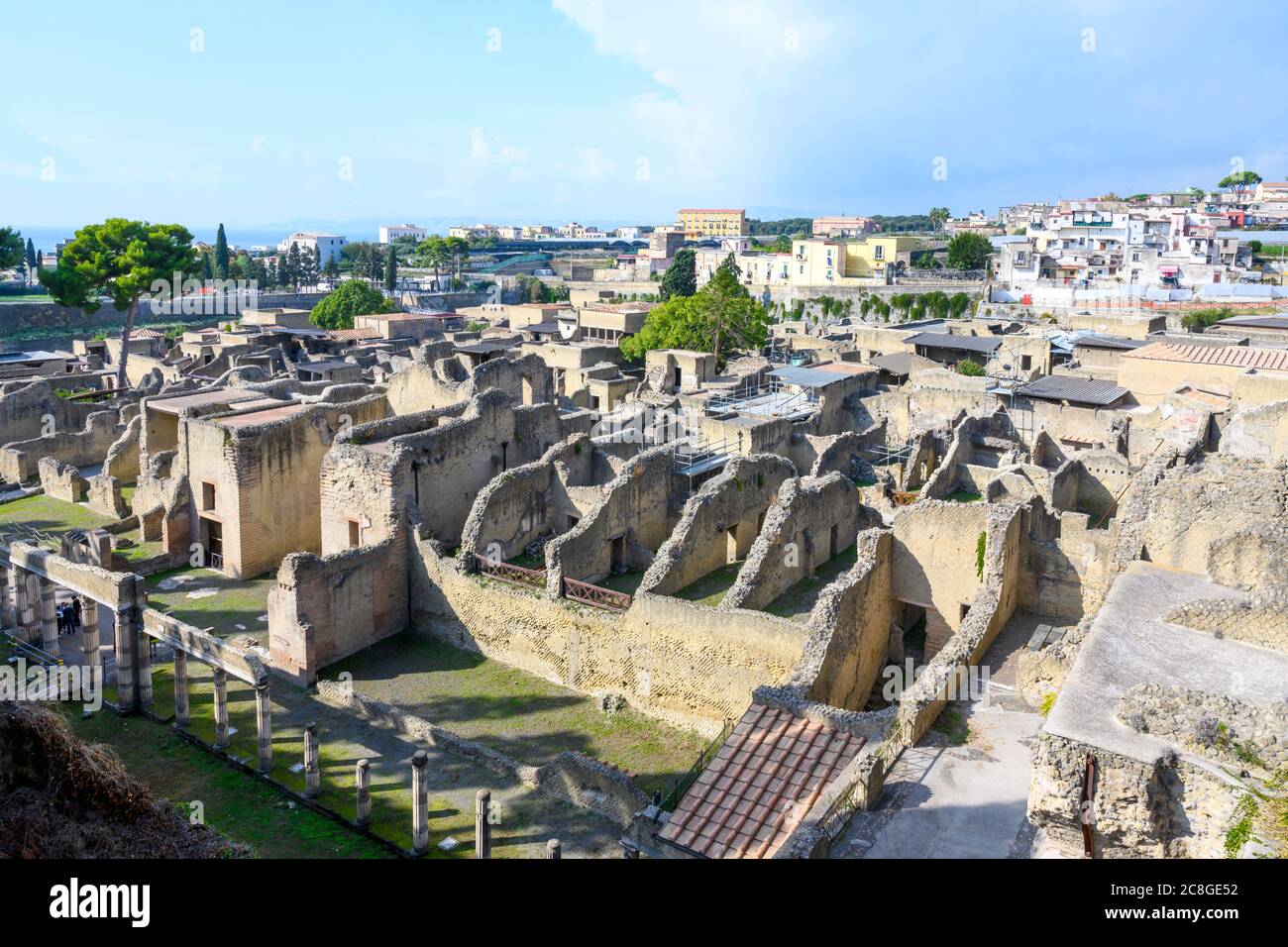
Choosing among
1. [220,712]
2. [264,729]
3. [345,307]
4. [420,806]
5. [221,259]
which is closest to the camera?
[420,806]

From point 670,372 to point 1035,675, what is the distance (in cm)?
3494

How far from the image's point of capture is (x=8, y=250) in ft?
195

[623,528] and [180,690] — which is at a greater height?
[623,528]

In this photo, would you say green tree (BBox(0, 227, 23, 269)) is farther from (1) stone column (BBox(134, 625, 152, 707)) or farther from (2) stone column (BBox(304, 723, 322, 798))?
(2) stone column (BBox(304, 723, 322, 798))

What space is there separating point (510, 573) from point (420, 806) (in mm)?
7574

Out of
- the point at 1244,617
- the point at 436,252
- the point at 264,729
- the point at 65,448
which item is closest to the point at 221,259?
the point at 436,252

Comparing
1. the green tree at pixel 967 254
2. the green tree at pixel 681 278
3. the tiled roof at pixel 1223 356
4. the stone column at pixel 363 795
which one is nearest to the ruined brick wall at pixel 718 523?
the stone column at pixel 363 795

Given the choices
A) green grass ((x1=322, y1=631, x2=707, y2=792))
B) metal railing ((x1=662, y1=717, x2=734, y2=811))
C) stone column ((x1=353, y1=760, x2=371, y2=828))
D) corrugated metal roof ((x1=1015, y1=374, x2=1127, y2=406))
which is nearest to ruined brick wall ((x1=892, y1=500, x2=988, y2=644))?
metal railing ((x1=662, y1=717, x2=734, y2=811))

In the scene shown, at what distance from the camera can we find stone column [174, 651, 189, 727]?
18281 millimetres

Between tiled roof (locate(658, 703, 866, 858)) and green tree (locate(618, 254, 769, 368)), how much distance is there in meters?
40.4

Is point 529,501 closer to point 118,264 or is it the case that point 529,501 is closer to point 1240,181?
point 118,264

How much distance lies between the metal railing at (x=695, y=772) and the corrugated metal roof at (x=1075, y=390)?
23124 millimetres

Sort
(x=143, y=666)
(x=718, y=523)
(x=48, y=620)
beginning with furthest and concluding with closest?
(x=718, y=523)
(x=48, y=620)
(x=143, y=666)

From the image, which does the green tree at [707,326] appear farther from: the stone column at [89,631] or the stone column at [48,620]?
the stone column at [89,631]
